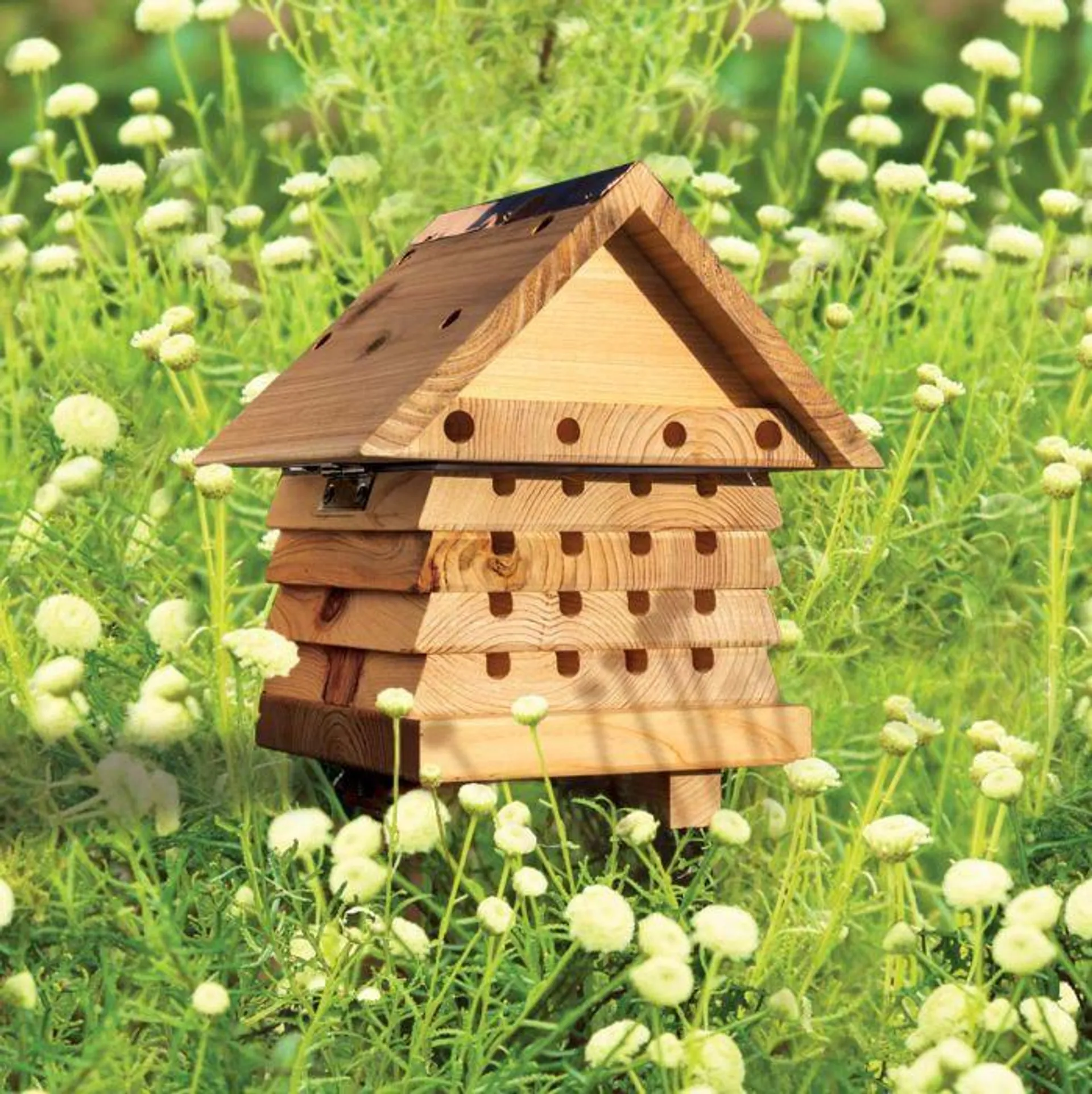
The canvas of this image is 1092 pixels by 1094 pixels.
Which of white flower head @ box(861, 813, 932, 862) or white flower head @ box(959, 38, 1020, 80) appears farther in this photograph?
white flower head @ box(959, 38, 1020, 80)

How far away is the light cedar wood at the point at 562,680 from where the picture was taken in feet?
8.79

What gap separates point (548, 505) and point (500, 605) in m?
0.15

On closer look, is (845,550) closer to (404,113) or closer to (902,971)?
(902,971)

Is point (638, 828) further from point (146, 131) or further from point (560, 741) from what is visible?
point (146, 131)

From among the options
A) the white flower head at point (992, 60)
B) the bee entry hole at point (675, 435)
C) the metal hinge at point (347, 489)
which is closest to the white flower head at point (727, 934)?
the bee entry hole at point (675, 435)

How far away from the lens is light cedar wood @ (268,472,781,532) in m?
2.68

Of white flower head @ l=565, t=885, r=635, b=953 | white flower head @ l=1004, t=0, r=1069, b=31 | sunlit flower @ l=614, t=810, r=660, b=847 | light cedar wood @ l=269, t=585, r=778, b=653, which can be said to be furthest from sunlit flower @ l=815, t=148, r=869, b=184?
white flower head @ l=565, t=885, r=635, b=953

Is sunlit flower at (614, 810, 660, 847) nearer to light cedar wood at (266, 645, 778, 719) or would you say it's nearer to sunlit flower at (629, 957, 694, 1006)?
light cedar wood at (266, 645, 778, 719)

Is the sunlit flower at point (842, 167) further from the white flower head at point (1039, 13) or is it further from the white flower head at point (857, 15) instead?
the white flower head at point (1039, 13)

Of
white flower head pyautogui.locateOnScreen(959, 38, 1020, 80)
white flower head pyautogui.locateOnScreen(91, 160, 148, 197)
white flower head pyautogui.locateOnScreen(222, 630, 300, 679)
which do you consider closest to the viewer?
white flower head pyautogui.locateOnScreen(222, 630, 300, 679)

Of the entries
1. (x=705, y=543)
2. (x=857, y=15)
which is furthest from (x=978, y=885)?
(x=857, y=15)

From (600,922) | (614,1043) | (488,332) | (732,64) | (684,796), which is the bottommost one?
(732,64)

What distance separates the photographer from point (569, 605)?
2766mm

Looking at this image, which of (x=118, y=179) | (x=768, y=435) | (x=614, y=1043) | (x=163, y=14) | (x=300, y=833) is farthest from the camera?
(x=163, y=14)
